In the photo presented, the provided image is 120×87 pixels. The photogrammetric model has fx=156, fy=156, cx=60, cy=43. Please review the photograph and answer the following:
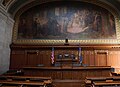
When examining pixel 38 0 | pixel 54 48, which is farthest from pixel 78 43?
pixel 38 0

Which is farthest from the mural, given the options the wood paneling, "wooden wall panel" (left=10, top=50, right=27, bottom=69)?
"wooden wall panel" (left=10, top=50, right=27, bottom=69)

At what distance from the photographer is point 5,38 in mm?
12289

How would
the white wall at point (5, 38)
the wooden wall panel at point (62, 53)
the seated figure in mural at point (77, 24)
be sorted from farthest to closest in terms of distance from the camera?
the seated figure in mural at point (77, 24)
the wooden wall panel at point (62, 53)
the white wall at point (5, 38)

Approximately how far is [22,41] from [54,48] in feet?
9.62

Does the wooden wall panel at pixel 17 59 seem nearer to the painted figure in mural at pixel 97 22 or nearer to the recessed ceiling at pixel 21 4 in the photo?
the recessed ceiling at pixel 21 4

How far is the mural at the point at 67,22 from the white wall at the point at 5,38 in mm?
1293

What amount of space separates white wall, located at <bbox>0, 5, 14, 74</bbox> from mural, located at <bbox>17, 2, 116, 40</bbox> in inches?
50.9

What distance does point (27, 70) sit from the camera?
36.9 ft

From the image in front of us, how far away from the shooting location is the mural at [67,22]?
1399 cm

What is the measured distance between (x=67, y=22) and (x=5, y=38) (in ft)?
18.3

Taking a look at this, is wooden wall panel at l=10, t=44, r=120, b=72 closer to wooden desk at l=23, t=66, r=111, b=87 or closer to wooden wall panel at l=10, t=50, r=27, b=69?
wooden wall panel at l=10, t=50, r=27, b=69

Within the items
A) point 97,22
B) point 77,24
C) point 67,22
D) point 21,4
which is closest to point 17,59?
point 21,4

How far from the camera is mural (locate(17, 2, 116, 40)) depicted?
14.0 m

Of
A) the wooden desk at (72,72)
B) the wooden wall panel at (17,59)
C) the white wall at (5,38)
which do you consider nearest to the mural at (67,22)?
the white wall at (5,38)
